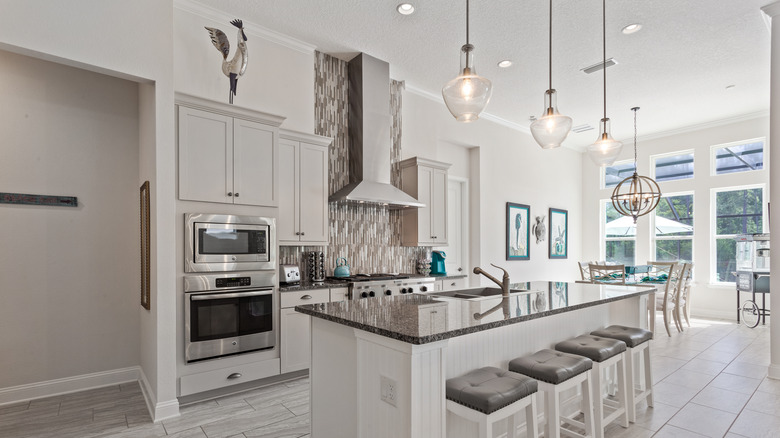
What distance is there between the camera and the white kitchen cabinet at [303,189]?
12.8 ft

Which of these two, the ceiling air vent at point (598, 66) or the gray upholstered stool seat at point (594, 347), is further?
the ceiling air vent at point (598, 66)

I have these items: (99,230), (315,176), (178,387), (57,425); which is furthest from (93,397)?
(315,176)

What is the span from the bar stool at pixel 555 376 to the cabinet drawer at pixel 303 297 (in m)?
2.04

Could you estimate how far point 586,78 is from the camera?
5.09 m

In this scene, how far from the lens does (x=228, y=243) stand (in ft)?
10.9

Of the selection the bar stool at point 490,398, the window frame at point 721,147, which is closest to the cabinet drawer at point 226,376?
the bar stool at point 490,398

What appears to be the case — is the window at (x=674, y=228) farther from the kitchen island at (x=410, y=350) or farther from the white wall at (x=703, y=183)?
the kitchen island at (x=410, y=350)

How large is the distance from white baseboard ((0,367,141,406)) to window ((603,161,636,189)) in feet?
28.1

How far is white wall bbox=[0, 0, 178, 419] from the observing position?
2.66 m

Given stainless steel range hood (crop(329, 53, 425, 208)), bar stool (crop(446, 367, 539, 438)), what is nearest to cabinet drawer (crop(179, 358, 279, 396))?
stainless steel range hood (crop(329, 53, 425, 208))

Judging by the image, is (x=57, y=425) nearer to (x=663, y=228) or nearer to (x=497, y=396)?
(x=497, y=396)

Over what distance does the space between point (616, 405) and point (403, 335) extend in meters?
2.29

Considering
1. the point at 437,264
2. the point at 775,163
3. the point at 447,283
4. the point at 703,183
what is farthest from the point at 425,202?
the point at 703,183

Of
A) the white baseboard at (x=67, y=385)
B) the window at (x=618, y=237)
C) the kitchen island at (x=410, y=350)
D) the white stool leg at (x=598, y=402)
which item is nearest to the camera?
the kitchen island at (x=410, y=350)
